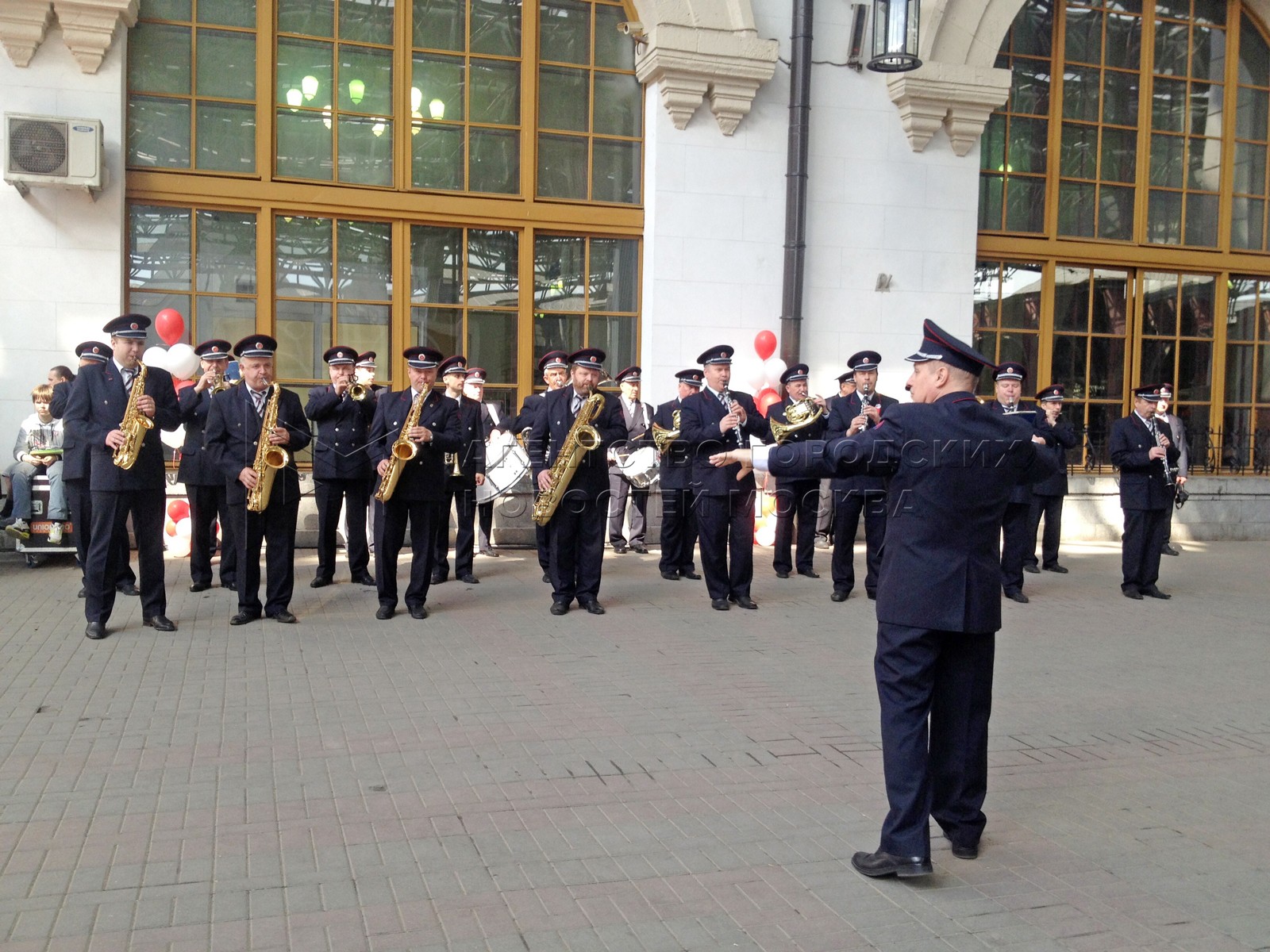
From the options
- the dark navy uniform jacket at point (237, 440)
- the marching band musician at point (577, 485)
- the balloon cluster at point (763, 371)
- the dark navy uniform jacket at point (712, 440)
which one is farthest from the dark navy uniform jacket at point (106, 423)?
the balloon cluster at point (763, 371)

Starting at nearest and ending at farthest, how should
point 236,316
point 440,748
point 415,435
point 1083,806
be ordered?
point 1083,806
point 440,748
point 415,435
point 236,316

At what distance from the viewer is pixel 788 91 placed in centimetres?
1321

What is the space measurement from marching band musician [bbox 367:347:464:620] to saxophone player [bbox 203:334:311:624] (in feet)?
2.25

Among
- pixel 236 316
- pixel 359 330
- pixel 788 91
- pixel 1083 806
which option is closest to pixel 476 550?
pixel 359 330

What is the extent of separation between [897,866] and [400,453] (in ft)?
18.3

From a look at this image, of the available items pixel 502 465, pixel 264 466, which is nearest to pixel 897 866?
pixel 264 466

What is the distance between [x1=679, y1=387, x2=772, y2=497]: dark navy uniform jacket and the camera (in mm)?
9461

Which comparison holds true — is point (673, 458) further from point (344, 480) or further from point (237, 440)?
point (237, 440)

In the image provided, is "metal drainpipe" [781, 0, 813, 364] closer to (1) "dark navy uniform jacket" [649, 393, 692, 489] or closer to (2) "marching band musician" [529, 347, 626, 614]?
(1) "dark navy uniform jacket" [649, 393, 692, 489]

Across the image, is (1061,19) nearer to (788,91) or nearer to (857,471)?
(788,91)

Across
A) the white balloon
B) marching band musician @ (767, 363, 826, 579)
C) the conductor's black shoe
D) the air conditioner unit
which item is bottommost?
the conductor's black shoe

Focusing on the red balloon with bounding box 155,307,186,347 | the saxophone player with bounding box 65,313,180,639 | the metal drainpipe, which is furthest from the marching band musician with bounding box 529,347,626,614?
the metal drainpipe

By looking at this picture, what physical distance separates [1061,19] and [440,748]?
43.8ft

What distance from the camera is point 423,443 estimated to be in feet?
28.8
